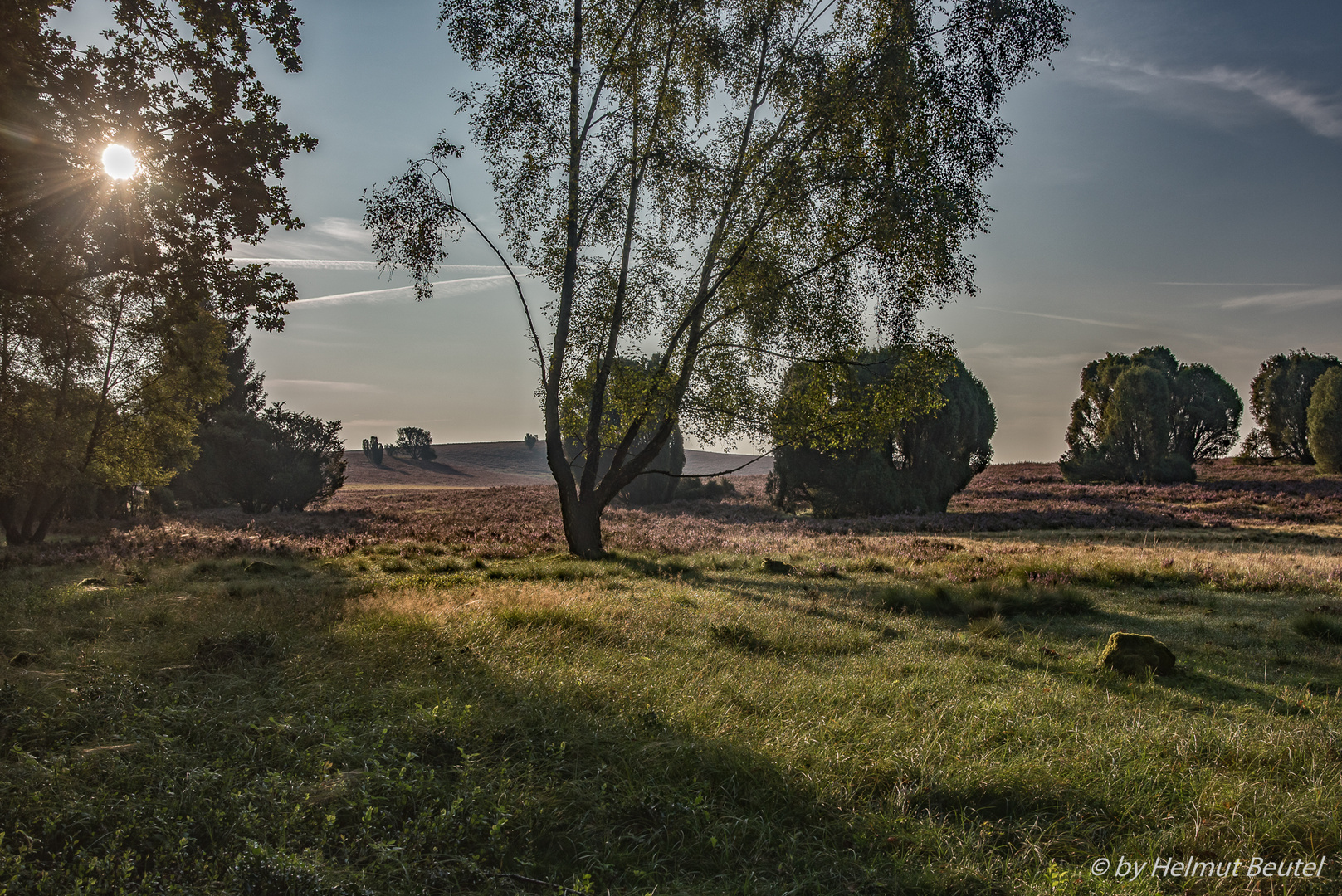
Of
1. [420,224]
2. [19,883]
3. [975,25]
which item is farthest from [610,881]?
[975,25]

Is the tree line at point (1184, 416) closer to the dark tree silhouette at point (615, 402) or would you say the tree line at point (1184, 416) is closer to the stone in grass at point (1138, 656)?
the dark tree silhouette at point (615, 402)

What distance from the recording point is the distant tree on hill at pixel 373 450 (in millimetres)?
130288

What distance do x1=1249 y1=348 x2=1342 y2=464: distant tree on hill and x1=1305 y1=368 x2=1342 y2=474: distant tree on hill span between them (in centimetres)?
872

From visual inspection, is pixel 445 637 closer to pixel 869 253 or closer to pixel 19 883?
pixel 19 883

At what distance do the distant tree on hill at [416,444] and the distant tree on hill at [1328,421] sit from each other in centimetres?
12983

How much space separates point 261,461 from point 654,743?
134 ft

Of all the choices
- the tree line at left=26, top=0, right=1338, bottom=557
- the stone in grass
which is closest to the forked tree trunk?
the tree line at left=26, top=0, right=1338, bottom=557

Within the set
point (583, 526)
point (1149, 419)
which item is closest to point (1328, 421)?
point (1149, 419)

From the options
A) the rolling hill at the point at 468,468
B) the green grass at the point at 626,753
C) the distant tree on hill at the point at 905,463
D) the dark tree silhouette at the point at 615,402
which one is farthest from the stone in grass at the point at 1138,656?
the rolling hill at the point at 468,468

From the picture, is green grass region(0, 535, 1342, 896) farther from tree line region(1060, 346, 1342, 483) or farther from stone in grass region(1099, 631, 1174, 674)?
tree line region(1060, 346, 1342, 483)

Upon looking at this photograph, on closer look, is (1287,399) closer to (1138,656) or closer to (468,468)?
(1138,656)

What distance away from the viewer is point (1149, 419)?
163 ft

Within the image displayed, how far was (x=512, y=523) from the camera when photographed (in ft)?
93.1

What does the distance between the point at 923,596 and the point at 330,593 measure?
10401mm
